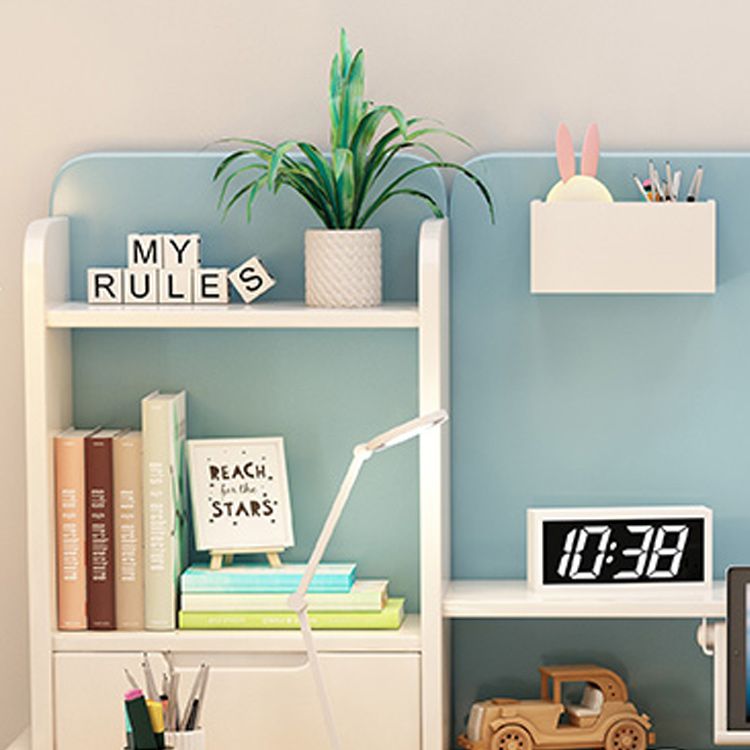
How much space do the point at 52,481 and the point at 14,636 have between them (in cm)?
40

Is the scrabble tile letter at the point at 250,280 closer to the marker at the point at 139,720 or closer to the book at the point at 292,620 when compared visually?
the book at the point at 292,620

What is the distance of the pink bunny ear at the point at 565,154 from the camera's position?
1945 millimetres

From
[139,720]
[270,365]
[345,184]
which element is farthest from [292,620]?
Answer: [345,184]

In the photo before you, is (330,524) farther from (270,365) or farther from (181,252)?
(181,252)

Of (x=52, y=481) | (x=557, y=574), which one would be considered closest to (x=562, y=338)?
(x=557, y=574)

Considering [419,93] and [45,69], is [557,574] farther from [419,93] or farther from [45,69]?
[45,69]

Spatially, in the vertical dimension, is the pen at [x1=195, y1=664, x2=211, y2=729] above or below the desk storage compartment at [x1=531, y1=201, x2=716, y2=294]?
below

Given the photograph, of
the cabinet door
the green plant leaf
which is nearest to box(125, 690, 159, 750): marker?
the cabinet door

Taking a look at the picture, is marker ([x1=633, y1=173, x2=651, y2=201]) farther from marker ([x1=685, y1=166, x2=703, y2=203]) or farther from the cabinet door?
the cabinet door

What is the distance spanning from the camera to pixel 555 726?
6.48ft

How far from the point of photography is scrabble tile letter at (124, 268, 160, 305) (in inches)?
77.2

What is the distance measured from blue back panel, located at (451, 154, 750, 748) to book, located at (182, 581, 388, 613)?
206 mm

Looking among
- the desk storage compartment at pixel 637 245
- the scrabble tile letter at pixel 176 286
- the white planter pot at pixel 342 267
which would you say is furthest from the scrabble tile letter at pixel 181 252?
the desk storage compartment at pixel 637 245

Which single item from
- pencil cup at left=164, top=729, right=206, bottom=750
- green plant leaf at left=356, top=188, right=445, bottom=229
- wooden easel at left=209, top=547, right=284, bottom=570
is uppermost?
green plant leaf at left=356, top=188, right=445, bottom=229
